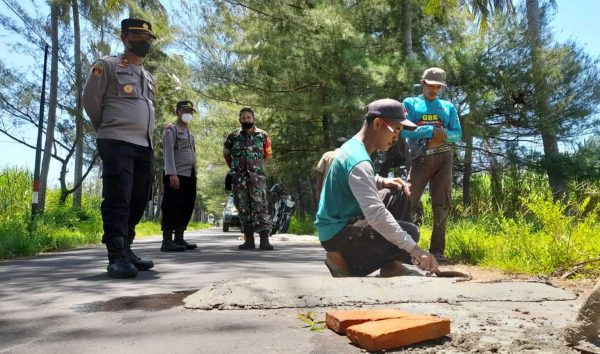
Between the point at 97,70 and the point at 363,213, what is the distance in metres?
2.45

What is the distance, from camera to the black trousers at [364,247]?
3582mm

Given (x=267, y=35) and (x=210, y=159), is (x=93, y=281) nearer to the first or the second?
(x=267, y=35)

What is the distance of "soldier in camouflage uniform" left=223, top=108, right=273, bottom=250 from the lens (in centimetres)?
727

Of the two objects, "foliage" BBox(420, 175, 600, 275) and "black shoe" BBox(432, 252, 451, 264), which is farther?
"black shoe" BBox(432, 252, 451, 264)

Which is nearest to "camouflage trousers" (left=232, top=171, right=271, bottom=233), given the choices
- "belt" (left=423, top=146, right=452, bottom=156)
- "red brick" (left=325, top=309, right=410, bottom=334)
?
"belt" (left=423, top=146, right=452, bottom=156)

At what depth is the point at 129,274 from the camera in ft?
14.0

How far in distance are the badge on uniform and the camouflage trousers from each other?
310 centimetres

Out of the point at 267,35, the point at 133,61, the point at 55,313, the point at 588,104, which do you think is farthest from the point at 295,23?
the point at 55,313

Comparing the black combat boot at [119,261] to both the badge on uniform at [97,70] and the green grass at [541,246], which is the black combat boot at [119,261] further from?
the green grass at [541,246]

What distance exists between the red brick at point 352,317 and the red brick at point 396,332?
0.09 meters

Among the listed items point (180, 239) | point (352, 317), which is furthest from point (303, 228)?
point (352, 317)

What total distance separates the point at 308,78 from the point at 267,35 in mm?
1417

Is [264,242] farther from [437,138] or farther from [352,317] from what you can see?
[352,317]

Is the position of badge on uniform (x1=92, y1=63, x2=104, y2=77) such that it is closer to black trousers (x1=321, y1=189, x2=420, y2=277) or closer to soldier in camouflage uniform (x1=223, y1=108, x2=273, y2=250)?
black trousers (x1=321, y1=189, x2=420, y2=277)
